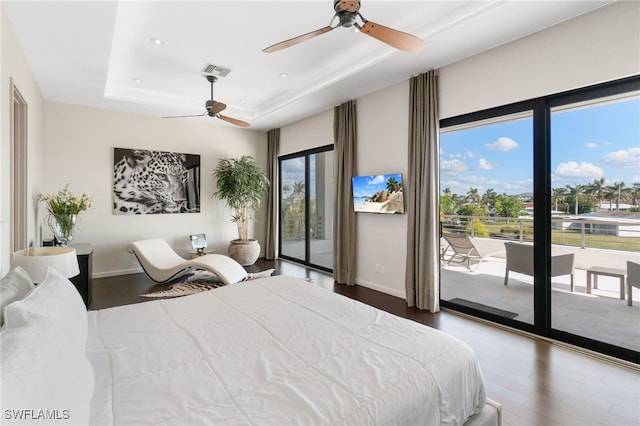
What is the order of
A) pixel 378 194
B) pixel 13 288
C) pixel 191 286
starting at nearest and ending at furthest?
1. pixel 13 288
2. pixel 378 194
3. pixel 191 286

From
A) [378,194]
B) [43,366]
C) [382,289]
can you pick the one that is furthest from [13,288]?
[382,289]

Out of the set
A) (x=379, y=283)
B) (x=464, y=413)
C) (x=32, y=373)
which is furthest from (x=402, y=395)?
(x=379, y=283)

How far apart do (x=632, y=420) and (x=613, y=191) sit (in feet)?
5.74

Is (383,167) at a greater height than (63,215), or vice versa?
(383,167)

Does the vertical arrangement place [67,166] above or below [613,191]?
above

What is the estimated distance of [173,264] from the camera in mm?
4816

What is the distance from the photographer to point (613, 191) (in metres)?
2.70

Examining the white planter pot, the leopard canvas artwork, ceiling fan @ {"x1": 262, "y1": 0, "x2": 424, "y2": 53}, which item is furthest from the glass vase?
ceiling fan @ {"x1": 262, "y1": 0, "x2": 424, "y2": 53}

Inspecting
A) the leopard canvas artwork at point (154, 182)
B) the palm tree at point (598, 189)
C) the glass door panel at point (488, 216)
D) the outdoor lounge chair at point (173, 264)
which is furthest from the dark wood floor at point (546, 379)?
the leopard canvas artwork at point (154, 182)

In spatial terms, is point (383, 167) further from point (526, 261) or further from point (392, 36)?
point (392, 36)

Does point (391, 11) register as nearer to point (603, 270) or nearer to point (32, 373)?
point (603, 270)

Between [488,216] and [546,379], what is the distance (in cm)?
173

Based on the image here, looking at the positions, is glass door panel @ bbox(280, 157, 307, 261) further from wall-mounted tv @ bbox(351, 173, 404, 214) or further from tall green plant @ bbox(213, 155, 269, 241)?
wall-mounted tv @ bbox(351, 173, 404, 214)

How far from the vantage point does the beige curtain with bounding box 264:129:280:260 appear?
6809mm
